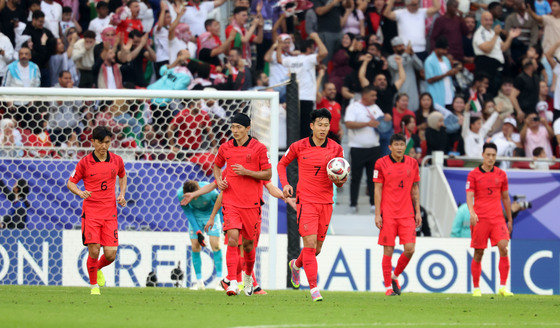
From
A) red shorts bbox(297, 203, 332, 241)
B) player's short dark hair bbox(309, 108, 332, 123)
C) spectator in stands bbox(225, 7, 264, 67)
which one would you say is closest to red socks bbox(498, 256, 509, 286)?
red shorts bbox(297, 203, 332, 241)

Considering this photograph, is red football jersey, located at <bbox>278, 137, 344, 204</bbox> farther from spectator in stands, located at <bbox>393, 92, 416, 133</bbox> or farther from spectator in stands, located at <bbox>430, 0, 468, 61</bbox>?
spectator in stands, located at <bbox>430, 0, 468, 61</bbox>

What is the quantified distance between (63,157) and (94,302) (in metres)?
5.16

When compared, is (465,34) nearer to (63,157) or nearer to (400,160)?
(400,160)

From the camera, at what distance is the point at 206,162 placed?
14.5 meters

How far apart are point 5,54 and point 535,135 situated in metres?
9.96

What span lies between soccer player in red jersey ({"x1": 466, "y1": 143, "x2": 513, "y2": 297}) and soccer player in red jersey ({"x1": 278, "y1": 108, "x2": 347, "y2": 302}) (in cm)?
345

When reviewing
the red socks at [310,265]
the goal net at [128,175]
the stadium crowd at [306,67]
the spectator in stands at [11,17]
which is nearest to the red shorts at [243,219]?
the red socks at [310,265]

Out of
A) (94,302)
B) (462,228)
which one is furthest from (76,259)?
(462,228)

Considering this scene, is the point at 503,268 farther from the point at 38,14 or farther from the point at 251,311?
the point at 38,14

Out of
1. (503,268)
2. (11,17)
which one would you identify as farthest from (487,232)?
(11,17)

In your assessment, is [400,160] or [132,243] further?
[132,243]

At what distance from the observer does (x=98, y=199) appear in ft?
35.5

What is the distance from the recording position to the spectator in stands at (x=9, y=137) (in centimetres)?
1401

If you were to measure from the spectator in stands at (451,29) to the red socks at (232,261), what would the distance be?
993 centimetres
